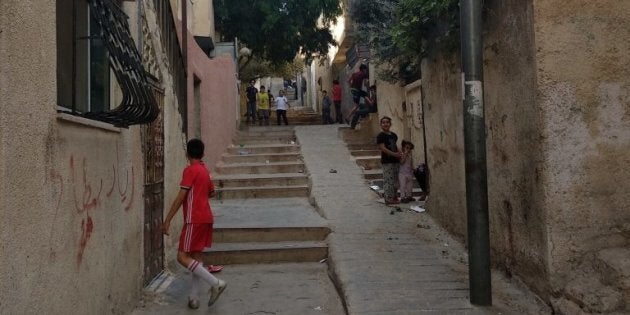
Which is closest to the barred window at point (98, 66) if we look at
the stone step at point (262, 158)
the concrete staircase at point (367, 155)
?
the concrete staircase at point (367, 155)

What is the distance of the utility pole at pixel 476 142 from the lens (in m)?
4.03

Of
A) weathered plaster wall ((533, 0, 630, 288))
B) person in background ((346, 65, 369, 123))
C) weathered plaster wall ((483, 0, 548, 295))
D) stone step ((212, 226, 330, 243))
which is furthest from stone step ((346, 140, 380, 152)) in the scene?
weathered plaster wall ((533, 0, 630, 288))

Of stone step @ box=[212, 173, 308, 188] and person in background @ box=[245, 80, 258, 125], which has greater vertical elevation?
person in background @ box=[245, 80, 258, 125]

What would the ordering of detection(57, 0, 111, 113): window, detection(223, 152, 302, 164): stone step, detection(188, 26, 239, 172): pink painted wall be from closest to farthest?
detection(57, 0, 111, 113): window
detection(188, 26, 239, 172): pink painted wall
detection(223, 152, 302, 164): stone step

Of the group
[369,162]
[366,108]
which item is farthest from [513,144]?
[366,108]

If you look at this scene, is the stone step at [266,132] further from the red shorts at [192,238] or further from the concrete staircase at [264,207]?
the red shorts at [192,238]

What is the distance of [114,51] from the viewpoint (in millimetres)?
3654

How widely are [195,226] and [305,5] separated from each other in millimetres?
14111

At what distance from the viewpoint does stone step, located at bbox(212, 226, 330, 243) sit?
6.66 metres

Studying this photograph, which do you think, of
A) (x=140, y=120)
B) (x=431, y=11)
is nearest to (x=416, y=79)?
(x=431, y=11)

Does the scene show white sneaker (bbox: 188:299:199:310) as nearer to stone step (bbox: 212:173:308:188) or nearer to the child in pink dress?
the child in pink dress

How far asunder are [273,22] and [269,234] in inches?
450

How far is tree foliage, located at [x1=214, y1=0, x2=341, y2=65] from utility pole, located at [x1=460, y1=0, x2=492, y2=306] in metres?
13.3

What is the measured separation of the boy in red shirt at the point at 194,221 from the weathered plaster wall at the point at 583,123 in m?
2.85
